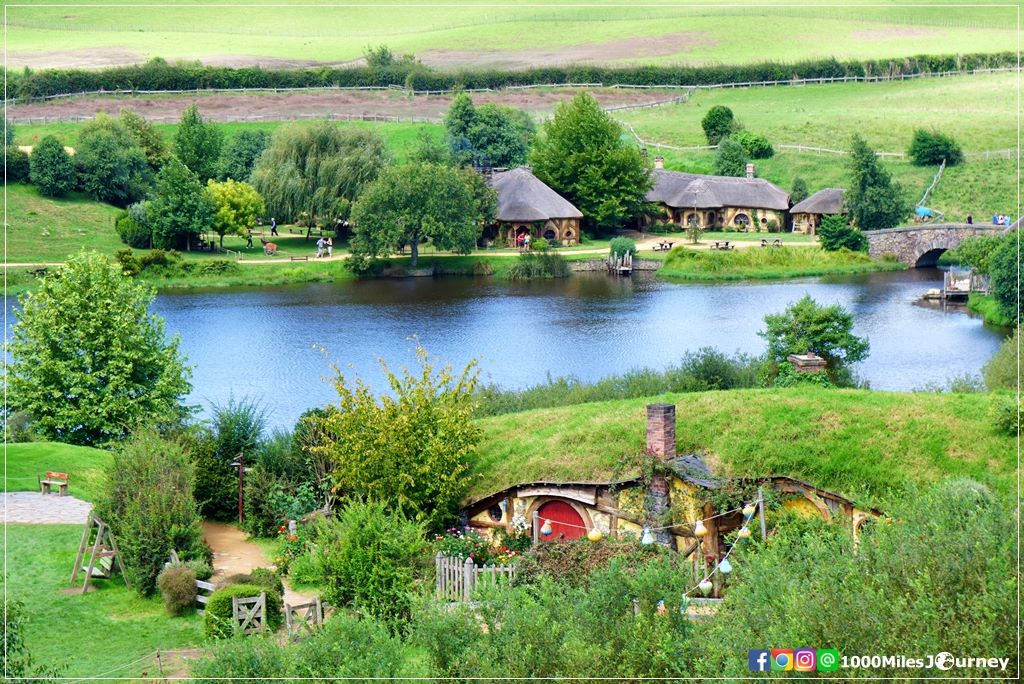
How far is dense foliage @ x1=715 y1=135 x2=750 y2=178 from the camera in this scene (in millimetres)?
80625

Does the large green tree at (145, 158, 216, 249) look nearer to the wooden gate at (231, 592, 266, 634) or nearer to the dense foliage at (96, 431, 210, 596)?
the dense foliage at (96, 431, 210, 596)

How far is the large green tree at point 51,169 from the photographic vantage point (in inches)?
2795

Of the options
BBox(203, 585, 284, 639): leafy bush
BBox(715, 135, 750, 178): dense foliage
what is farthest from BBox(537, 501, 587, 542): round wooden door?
BBox(715, 135, 750, 178): dense foliage

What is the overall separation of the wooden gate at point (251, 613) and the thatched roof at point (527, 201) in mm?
49837

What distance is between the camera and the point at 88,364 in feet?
113

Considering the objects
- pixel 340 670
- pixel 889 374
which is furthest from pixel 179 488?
pixel 889 374

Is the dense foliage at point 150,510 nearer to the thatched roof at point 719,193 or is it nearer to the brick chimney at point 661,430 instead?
the brick chimney at point 661,430

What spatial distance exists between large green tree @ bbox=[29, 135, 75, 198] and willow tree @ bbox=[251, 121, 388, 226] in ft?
30.7

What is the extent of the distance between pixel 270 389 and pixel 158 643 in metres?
19.7

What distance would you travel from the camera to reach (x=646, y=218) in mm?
76875

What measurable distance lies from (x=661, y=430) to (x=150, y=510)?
8.71 m

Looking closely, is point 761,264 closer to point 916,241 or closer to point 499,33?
point 916,241

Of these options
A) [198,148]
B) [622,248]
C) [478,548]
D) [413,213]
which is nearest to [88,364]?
[478,548]

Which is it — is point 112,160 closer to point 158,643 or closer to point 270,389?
point 270,389
